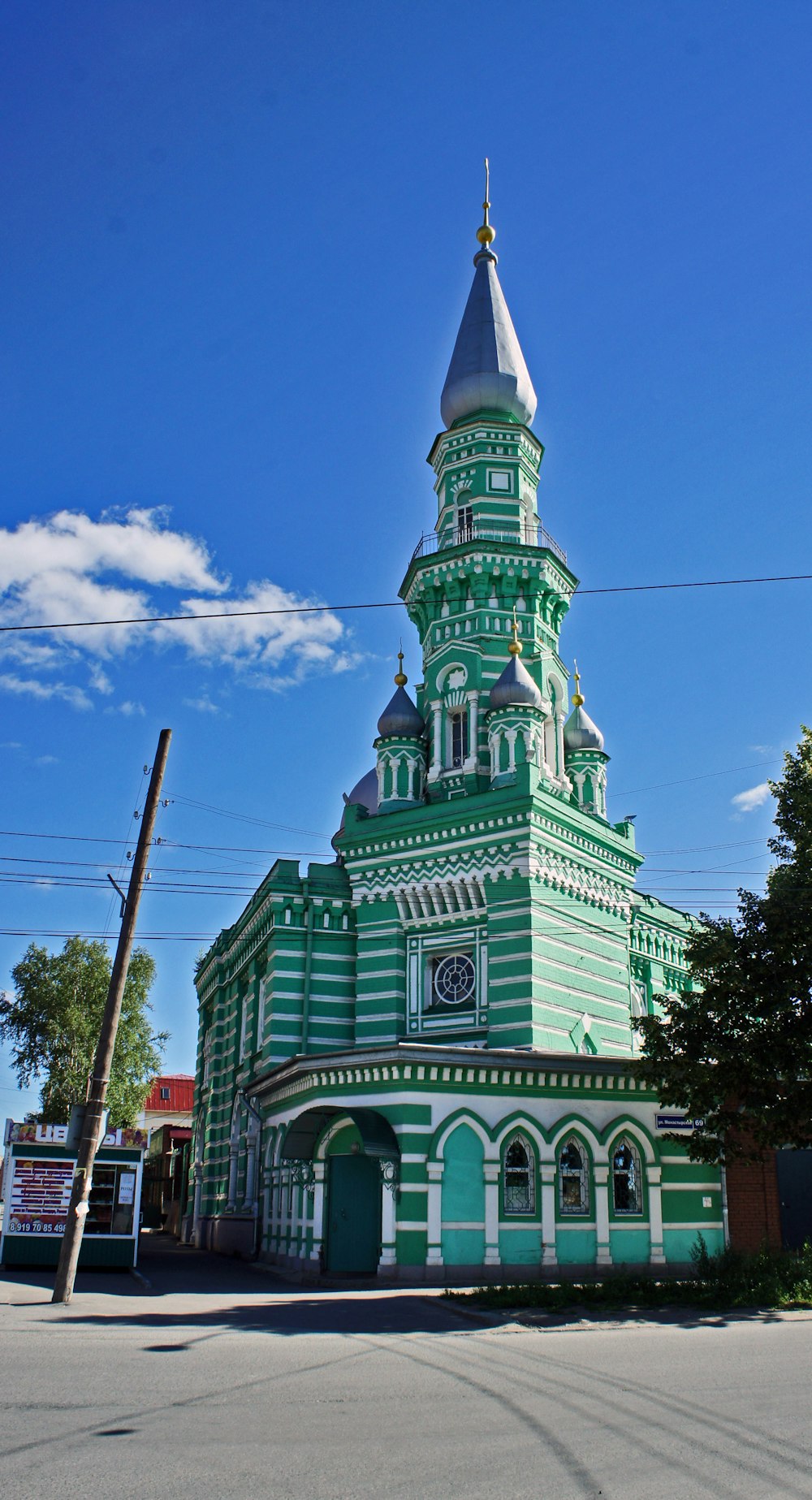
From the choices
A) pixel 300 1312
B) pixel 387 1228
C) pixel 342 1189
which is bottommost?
pixel 300 1312

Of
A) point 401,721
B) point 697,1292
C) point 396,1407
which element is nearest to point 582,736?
point 401,721

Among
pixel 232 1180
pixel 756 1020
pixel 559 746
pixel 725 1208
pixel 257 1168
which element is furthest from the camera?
pixel 232 1180

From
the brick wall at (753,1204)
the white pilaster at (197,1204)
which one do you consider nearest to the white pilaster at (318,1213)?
the brick wall at (753,1204)

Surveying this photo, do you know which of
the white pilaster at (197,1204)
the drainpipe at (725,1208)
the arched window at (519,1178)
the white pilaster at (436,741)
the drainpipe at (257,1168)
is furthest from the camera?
the white pilaster at (197,1204)

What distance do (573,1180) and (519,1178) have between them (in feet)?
4.51

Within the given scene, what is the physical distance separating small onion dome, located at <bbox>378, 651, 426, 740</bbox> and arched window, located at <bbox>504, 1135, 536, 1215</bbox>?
14.1m

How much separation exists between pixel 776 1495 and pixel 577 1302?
430 inches

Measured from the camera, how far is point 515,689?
3306 centimetres

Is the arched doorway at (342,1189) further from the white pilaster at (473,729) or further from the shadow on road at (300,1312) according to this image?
the white pilaster at (473,729)

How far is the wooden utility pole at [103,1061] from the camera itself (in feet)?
60.3

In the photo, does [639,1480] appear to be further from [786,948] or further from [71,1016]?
[71,1016]

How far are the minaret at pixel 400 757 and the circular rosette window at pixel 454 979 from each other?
4960mm

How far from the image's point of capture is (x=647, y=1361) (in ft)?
43.9

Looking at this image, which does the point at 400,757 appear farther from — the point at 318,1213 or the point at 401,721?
the point at 318,1213
